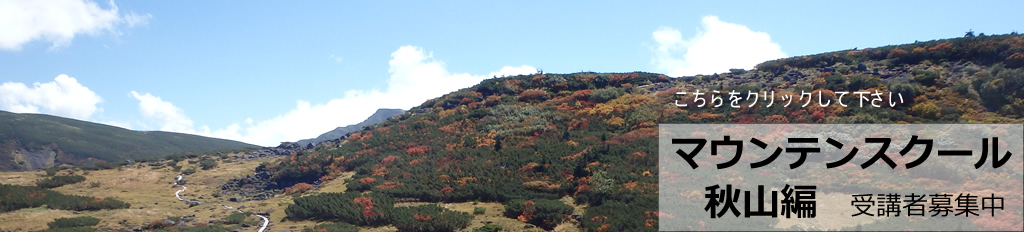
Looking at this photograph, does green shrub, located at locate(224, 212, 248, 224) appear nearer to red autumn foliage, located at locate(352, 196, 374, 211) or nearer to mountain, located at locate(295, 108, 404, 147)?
red autumn foliage, located at locate(352, 196, 374, 211)

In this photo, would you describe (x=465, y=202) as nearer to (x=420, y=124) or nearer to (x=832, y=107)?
(x=420, y=124)

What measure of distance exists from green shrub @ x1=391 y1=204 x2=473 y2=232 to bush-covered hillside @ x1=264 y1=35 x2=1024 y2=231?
127 inches

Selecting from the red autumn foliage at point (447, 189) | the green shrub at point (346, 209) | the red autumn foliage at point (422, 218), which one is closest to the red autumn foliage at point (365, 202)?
the green shrub at point (346, 209)

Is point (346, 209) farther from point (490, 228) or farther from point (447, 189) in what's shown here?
point (490, 228)

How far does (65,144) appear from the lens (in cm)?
8600

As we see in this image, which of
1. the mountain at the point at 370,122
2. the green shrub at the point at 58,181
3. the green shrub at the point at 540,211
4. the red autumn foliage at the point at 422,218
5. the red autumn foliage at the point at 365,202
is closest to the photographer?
the red autumn foliage at the point at 422,218

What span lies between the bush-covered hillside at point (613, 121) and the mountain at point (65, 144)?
60.9 meters

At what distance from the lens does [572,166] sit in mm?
31141

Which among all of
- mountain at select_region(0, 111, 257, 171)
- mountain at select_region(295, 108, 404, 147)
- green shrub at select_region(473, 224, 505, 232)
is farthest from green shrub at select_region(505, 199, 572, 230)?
mountain at select_region(295, 108, 404, 147)

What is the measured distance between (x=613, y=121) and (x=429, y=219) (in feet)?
70.7

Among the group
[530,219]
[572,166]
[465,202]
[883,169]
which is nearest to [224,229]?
[465,202]

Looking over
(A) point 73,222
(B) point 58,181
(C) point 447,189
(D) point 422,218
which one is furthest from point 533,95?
(B) point 58,181

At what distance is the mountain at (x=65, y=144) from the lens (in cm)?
7981

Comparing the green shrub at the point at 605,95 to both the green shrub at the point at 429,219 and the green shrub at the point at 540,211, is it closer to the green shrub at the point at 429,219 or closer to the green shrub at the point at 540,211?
the green shrub at the point at 540,211
